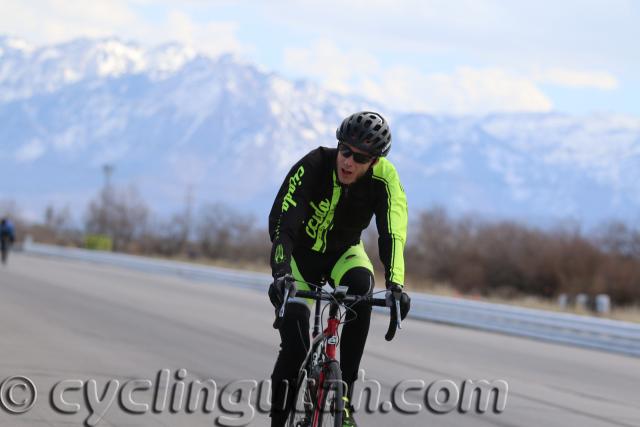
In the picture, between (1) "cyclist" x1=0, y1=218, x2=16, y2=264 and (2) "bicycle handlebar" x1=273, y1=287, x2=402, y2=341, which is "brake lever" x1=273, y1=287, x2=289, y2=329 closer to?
(2) "bicycle handlebar" x1=273, y1=287, x2=402, y2=341

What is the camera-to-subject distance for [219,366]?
37.9 ft

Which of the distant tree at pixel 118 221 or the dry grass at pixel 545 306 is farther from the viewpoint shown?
the distant tree at pixel 118 221

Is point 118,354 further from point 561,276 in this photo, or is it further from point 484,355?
point 561,276

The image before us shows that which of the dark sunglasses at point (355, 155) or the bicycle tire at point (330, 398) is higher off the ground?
the dark sunglasses at point (355, 155)

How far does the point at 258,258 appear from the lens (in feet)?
226

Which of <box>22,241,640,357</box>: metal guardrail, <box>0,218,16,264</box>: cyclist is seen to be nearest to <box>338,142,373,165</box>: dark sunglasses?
<box>22,241,640,357</box>: metal guardrail

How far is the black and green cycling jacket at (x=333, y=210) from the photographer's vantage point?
6.27 metres

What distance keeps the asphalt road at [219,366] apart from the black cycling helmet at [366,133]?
2781mm

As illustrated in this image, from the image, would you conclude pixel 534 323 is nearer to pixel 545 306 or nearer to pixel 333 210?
pixel 545 306

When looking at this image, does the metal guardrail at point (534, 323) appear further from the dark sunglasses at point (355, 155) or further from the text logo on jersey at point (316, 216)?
the dark sunglasses at point (355, 155)

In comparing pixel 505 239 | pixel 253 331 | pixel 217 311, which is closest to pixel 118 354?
pixel 253 331

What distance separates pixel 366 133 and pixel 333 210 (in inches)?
23.1

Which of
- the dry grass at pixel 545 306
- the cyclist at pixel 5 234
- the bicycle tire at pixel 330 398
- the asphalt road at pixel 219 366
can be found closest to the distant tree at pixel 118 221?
the cyclist at pixel 5 234

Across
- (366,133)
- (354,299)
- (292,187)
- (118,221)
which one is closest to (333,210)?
(292,187)
